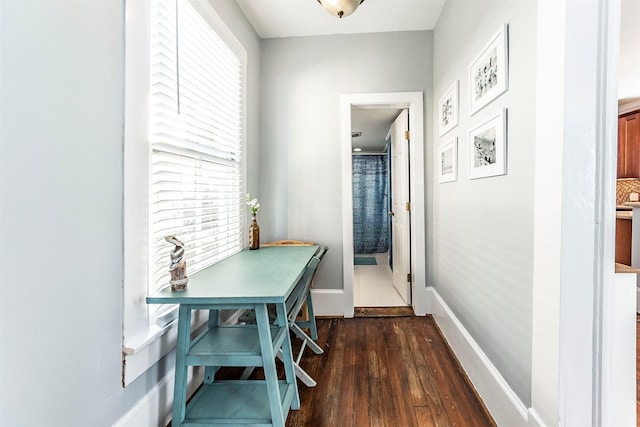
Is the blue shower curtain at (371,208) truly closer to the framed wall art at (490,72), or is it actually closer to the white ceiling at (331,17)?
the white ceiling at (331,17)

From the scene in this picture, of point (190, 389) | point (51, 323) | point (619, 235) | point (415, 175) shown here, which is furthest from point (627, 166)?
point (51, 323)

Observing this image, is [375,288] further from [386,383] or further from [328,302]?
[386,383]

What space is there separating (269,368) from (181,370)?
409 millimetres

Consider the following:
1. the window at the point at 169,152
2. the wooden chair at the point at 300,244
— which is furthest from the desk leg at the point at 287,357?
the wooden chair at the point at 300,244

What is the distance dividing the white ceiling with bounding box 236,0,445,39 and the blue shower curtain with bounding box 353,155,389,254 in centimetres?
389

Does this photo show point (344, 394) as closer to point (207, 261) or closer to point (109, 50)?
point (207, 261)

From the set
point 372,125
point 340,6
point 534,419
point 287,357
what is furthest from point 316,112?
point 534,419

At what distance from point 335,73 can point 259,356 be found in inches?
99.1

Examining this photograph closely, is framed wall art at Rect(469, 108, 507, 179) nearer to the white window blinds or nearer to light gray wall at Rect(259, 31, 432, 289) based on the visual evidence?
light gray wall at Rect(259, 31, 432, 289)

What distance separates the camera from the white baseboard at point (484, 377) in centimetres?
136

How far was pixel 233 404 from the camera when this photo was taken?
1.45 meters

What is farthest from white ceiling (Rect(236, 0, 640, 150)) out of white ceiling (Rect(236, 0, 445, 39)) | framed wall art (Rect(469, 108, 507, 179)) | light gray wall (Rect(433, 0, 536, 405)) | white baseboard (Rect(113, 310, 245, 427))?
white baseboard (Rect(113, 310, 245, 427))

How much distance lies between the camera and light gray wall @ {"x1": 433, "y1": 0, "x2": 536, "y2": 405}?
1.29 m

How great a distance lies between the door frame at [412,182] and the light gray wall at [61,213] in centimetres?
197
